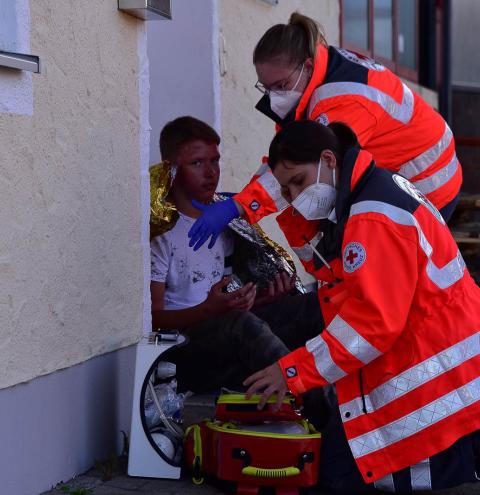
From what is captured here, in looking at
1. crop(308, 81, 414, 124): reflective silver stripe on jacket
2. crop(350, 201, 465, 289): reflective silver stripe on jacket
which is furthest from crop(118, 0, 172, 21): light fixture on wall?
crop(350, 201, 465, 289): reflective silver stripe on jacket

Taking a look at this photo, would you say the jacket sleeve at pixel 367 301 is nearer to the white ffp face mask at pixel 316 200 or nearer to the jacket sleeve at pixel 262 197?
the white ffp face mask at pixel 316 200

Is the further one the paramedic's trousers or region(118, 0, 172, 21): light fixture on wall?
region(118, 0, 172, 21): light fixture on wall

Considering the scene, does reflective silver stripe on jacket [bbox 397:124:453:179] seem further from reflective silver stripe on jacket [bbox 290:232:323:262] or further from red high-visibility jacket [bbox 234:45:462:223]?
reflective silver stripe on jacket [bbox 290:232:323:262]

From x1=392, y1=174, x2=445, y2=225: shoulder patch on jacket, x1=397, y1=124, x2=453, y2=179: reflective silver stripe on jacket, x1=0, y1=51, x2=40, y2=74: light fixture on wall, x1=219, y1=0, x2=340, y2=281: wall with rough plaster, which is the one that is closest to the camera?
x1=0, y1=51, x2=40, y2=74: light fixture on wall

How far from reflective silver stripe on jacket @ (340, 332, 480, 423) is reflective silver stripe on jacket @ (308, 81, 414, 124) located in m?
1.22

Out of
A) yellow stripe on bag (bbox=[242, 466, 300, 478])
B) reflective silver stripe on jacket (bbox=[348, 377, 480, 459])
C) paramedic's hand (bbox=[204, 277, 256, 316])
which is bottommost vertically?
yellow stripe on bag (bbox=[242, 466, 300, 478])

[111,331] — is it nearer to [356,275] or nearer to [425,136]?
[356,275]

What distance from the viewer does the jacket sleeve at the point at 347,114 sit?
161 inches

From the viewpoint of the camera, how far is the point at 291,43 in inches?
165

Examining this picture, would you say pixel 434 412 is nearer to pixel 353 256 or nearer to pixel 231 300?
pixel 353 256

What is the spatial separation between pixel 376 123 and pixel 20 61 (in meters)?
1.57

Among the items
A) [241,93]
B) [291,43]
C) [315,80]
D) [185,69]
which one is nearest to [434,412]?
[315,80]

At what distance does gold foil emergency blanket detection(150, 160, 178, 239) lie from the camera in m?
4.50

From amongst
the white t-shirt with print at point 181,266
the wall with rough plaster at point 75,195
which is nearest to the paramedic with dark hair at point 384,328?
the wall with rough plaster at point 75,195
